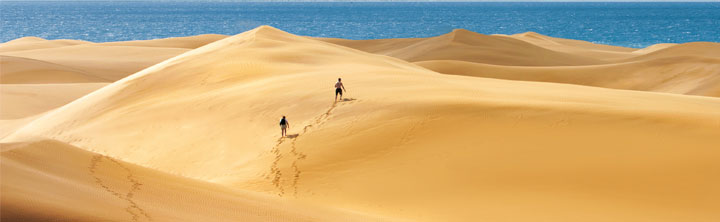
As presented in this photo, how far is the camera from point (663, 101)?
1645 centimetres

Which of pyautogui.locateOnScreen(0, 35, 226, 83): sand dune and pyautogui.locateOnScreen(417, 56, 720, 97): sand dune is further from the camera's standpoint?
pyautogui.locateOnScreen(0, 35, 226, 83): sand dune

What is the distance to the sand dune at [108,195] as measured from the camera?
5883 millimetres

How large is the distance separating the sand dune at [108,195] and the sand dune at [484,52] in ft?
122

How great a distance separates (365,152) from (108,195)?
6.83m

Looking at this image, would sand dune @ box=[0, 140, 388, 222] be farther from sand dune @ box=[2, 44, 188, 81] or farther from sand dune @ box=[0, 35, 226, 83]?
sand dune @ box=[2, 44, 188, 81]

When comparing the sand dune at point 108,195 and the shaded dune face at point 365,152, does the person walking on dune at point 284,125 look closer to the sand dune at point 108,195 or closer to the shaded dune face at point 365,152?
the shaded dune face at point 365,152

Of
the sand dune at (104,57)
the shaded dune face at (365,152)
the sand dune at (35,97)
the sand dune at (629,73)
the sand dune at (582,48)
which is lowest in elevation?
the shaded dune face at (365,152)

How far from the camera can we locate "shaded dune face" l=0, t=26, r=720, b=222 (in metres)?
8.16

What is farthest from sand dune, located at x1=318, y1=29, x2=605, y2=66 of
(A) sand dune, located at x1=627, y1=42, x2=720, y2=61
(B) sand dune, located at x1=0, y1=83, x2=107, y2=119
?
(B) sand dune, located at x1=0, y1=83, x2=107, y2=119

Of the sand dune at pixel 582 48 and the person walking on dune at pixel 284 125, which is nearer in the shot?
the person walking on dune at pixel 284 125

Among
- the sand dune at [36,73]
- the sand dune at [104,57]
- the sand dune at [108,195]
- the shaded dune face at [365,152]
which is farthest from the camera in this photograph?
the sand dune at [104,57]

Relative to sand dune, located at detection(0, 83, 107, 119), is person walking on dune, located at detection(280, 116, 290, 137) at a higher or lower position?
lower

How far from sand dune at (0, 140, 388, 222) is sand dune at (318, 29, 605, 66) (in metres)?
37.0

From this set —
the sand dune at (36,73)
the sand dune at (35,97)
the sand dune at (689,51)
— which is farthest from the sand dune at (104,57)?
the sand dune at (689,51)
